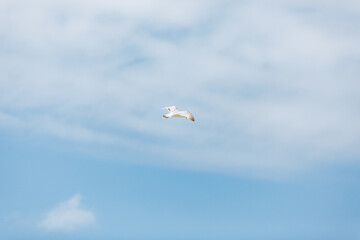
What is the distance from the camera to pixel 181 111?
64.9m
